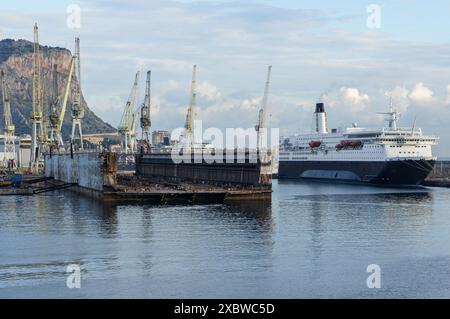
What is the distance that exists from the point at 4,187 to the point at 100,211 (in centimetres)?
3145

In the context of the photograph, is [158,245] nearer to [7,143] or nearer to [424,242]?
[424,242]

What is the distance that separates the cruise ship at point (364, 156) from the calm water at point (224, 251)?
40437 mm

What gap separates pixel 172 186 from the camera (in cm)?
8056

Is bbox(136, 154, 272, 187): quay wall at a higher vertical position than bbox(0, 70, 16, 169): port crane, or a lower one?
lower

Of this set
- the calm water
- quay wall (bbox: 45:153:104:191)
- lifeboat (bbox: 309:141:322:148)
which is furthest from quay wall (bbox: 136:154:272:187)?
lifeboat (bbox: 309:141:322:148)

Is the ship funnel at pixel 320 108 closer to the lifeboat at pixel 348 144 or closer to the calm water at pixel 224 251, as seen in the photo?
the lifeboat at pixel 348 144

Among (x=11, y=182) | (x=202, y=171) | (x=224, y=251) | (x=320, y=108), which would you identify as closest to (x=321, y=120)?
(x=320, y=108)

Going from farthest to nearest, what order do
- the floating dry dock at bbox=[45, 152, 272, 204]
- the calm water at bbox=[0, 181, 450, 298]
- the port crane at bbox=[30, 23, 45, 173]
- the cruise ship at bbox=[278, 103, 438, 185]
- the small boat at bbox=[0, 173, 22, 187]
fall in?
the port crane at bbox=[30, 23, 45, 173], the cruise ship at bbox=[278, 103, 438, 185], the small boat at bbox=[0, 173, 22, 187], the floating dry dock at bbox=[45, 152, 272, 204], the calm water at bbox=[0, 181, 450, 298]

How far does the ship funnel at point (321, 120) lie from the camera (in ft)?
457

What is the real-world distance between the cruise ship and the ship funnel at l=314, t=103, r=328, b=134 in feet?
12.3

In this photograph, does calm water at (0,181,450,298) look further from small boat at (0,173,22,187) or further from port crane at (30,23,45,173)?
port crane at (30,23,45,173)

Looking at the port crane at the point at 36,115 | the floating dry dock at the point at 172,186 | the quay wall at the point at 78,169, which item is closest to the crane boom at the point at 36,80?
the port crane at the point at 36,115

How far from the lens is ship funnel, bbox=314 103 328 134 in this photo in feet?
457
